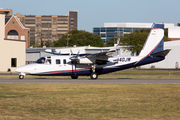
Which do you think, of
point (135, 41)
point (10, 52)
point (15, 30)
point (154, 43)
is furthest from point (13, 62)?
point (15, 30)

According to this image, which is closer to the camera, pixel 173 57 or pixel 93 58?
pixel 93 58

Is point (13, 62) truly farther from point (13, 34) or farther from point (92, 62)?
point (13, 34)

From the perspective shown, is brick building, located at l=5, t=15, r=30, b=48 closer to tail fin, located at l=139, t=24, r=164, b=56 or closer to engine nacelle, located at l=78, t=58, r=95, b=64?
engine nacelle, located at l=78, t=58, r=95, b=64

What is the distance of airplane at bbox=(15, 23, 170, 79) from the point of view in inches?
1247

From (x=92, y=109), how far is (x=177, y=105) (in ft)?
14.1

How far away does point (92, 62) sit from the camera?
33281mm

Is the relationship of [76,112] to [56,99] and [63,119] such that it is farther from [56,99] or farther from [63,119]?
[56,99]

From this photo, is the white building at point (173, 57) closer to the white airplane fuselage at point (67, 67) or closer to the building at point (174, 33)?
the building at point (174, 33)

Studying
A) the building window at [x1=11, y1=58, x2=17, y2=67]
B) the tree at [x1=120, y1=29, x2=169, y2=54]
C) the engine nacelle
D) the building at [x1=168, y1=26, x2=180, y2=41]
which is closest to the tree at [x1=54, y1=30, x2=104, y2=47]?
the building at [x1=168, y1=26, x2=180, y2=41]

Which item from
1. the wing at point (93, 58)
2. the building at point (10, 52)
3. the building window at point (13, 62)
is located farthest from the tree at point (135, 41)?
the wing at point (93, 58)

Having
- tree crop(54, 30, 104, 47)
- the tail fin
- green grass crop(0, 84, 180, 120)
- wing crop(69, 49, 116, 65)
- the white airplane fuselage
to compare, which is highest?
tree crop(54, 30, 104, 47)

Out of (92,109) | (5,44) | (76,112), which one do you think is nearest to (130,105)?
(92,109)

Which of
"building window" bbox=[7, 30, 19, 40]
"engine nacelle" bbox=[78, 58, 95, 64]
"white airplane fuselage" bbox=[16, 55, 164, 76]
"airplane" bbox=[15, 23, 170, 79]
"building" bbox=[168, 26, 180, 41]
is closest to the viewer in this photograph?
"white airplane fuselage" bbox=[16, 55, 164, 76]

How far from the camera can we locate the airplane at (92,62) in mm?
31672
